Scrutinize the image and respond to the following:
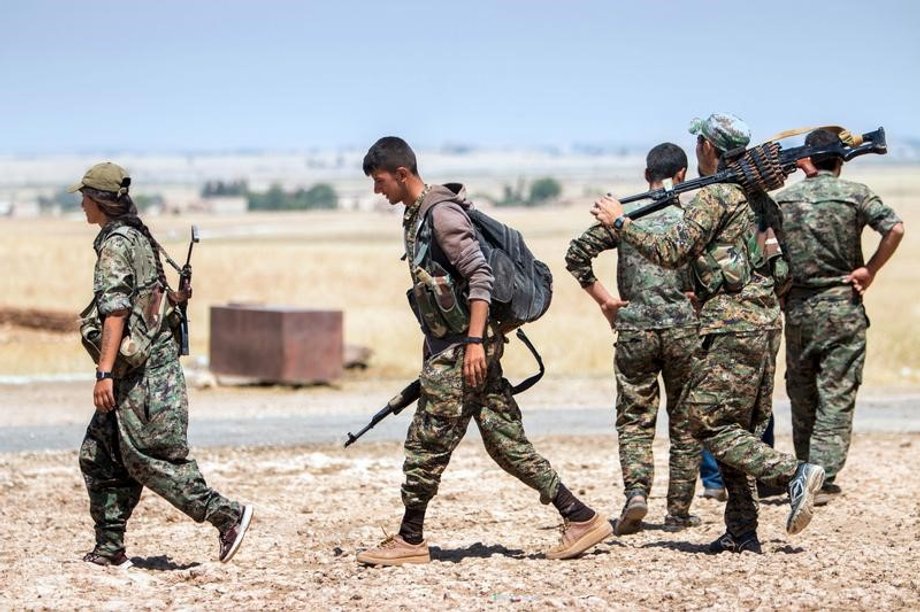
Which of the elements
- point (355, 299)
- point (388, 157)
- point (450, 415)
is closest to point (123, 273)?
point (388, 157)

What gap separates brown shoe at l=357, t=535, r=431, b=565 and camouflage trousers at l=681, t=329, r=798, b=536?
1.37 metres

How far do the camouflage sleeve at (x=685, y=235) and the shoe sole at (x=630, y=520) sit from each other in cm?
143

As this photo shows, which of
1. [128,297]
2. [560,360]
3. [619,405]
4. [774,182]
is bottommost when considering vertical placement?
[560,360]

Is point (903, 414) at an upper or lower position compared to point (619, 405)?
lower

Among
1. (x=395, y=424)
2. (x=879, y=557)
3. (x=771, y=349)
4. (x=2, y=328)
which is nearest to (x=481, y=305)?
(x=771, y=349)

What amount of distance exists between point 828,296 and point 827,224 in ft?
1.38

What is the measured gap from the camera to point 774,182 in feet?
21.8

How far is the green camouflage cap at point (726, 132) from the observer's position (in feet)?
21.7

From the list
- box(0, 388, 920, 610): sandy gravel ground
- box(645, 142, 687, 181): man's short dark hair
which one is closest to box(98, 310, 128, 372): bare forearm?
box(0, 388, 920, 610): sandy gravel ground

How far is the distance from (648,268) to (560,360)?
12.7 m

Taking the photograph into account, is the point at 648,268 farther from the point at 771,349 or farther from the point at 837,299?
the point at 837,299

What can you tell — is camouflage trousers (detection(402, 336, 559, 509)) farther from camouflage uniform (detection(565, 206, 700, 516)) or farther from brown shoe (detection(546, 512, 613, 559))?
camouflage uniform (detection(565, 206, 700, 516))

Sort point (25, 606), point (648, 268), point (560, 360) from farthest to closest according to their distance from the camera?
point (560, 360), point (648, 268), point (25, 606)

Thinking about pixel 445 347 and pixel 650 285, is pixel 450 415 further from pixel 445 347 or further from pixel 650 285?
pixel 650 285
